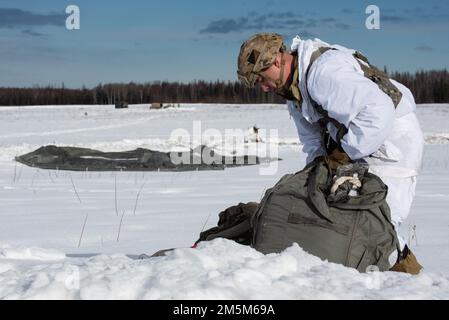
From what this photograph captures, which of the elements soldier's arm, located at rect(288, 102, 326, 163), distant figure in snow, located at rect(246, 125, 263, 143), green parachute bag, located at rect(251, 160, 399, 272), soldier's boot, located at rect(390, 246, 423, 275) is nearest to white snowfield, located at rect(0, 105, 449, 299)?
green parachute bag, located at rect(251, 160, 399, 272)

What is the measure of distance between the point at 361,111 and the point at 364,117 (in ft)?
0.11

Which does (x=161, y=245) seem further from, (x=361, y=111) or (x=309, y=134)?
(x=361, y=111)

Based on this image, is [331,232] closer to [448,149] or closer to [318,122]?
[318,122]

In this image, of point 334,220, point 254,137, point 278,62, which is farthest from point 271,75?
point 254,137

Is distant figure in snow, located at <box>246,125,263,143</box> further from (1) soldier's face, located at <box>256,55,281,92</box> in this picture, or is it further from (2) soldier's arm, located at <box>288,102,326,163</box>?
(1) soldier's face, located at <box>256,55,281,92</box>

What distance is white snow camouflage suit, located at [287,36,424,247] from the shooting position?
10.3ft

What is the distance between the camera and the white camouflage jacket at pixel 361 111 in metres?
3.15

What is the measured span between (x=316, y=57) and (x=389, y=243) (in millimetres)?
1029

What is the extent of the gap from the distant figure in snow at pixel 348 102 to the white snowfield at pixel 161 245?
67 cm

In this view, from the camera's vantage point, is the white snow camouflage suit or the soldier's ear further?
the soldier's ear

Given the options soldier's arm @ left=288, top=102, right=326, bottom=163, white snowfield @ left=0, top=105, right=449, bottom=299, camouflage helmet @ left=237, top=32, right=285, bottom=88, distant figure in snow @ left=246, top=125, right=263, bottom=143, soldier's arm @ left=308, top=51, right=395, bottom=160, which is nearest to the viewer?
white snowfield @ left=0, top=105, right=449, bottom=299

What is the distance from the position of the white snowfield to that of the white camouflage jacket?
0.69m

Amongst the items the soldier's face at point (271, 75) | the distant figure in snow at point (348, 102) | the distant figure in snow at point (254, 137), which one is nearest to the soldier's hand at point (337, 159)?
the distant figure in snow at point (348, 102)
